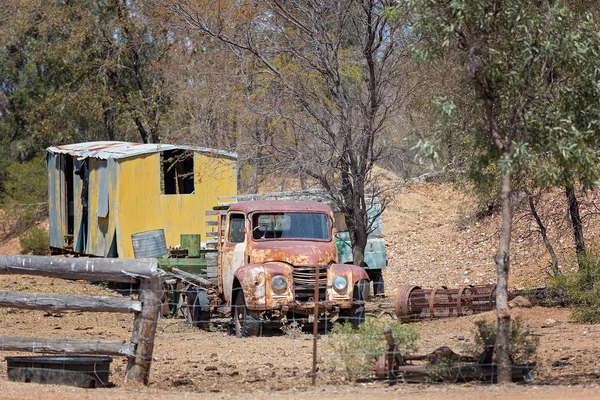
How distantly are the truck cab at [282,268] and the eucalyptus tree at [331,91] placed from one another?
2.30 metres

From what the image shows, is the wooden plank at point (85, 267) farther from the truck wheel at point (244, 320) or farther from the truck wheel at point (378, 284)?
the truck wheel at point (378, 284)

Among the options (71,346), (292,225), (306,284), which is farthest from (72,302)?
(292,225)

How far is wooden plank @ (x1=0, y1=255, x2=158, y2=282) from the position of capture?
29.9 feet

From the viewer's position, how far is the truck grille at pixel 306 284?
13945 mm

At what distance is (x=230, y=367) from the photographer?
10.9m

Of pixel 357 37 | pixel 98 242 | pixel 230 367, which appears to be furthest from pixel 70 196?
pixel 230 367

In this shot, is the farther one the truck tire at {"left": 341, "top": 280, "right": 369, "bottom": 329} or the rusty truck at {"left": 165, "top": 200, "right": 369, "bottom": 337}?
the truck tire at {"left": 341, "top": 280, "right": 369, "bottom": 329}

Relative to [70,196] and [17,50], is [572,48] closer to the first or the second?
[70,196]

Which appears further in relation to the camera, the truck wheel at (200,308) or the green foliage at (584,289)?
the truck wheel at (200,308)

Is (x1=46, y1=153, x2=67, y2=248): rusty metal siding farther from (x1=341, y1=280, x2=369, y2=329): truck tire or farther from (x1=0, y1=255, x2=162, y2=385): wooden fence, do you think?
(x1=0, y1=255, x2=162, y2=385): wooden fence

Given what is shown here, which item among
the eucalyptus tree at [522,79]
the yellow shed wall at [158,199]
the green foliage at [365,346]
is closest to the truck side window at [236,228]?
the green foliage at [365,346]

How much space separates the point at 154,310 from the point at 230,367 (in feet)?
6.53

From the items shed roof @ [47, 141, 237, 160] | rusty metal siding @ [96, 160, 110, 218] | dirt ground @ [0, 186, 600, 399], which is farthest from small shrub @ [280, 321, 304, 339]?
rusty metal siding @ [96, 160, 110, 218]

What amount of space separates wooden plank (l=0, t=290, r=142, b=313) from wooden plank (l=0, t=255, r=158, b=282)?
211mm
